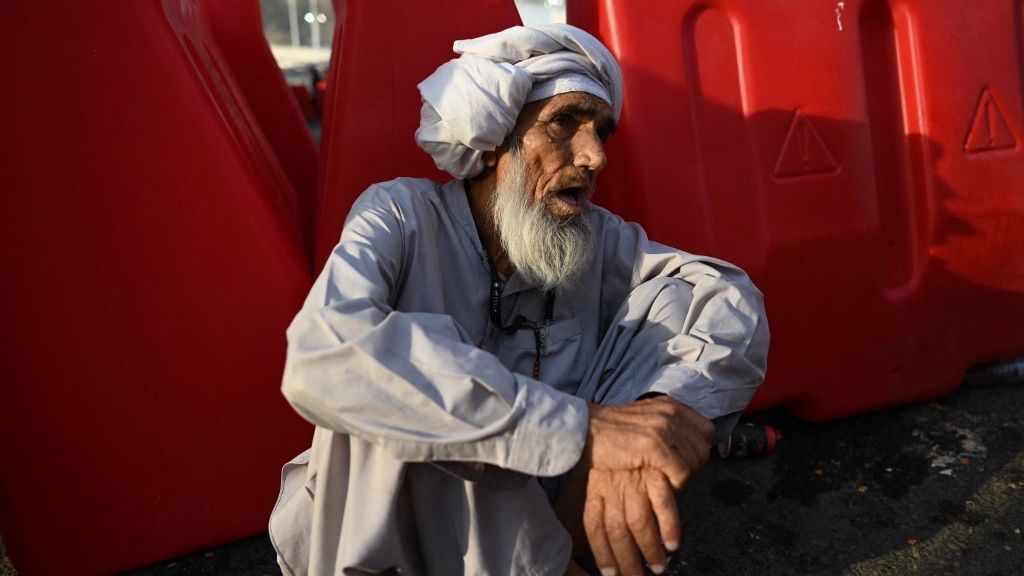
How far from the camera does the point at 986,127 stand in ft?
7.45

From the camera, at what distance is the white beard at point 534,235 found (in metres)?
1.61

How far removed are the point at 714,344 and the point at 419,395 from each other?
622mm

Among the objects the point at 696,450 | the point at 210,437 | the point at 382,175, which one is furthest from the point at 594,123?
the point at 210,437

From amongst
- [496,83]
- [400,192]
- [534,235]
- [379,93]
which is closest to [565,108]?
[496,83]

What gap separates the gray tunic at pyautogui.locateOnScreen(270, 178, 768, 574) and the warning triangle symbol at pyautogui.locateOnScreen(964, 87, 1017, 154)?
→ 1144mm

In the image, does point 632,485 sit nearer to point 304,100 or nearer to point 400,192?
point 400,192

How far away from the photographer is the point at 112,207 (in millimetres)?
1621

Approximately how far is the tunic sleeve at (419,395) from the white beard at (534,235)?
0.44m

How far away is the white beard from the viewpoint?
1.61 m

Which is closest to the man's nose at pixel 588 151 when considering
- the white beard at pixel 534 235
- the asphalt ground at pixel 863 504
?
the white beard at pixel 534 235

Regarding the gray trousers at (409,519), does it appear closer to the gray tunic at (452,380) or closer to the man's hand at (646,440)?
the gray tunic at (452,380)

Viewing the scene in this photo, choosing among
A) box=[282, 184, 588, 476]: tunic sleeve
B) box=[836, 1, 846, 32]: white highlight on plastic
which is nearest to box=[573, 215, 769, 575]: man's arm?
box=[282, 184, 588, 476]: tunic sleeve

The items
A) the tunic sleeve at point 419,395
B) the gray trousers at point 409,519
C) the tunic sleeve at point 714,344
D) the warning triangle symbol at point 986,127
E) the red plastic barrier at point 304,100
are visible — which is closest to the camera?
the tunic sleeve at point 419,395

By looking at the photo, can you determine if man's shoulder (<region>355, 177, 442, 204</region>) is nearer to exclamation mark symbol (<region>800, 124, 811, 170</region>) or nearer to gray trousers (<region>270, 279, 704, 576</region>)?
Answer: gray trousers (<region>270, 279, 704, 576</region>)
